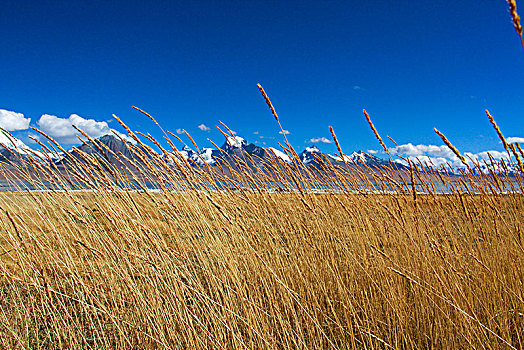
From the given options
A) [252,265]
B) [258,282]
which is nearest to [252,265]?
[252,265]

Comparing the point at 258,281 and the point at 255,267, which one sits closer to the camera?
the point at 255,267

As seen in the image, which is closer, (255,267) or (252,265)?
(255,267)

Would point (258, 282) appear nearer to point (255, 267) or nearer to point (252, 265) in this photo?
point (252, 265)

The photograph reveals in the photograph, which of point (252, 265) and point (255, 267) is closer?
point (255, 267)

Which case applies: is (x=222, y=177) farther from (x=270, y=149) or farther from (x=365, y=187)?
(x=365, y=187)

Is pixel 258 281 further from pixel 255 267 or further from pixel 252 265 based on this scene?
pixel 255 267

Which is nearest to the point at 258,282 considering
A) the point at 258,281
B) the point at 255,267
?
the point at 258,281

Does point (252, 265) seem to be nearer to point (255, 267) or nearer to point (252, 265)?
point (252, 265)

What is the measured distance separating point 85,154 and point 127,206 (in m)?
0.57

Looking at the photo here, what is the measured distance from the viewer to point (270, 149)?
2.50 meters

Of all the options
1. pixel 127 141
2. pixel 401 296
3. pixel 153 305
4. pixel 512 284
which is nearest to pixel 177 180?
pixel 127 141

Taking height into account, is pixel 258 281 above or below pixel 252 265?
below

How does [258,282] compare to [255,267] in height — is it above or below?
below

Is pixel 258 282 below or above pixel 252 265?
below
